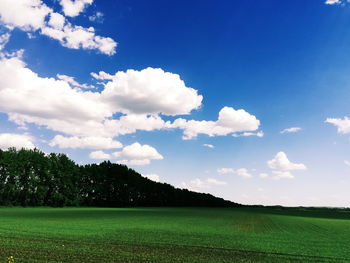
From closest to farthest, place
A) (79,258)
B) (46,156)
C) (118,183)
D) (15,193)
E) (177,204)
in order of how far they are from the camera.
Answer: (79,258) < (15,193) < (46,156) < (118,183) < (177,204)

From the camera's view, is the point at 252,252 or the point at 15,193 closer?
the point at 252,252

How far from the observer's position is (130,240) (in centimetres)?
2745

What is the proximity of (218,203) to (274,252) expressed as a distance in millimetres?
152338

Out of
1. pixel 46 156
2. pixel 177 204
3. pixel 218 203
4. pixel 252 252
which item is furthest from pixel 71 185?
pixel 252 252

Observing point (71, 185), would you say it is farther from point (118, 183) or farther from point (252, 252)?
point (252, 252)

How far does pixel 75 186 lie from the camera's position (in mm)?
123875

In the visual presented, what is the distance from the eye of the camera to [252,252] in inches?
933

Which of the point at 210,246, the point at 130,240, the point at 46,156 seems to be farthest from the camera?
the point at 46,156

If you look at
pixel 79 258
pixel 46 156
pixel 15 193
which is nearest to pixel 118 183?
pixel 46 156

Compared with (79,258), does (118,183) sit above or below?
above

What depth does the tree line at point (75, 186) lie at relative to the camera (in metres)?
103

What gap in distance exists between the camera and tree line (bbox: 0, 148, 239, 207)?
103 metres

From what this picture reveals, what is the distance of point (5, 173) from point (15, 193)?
744 centimetres

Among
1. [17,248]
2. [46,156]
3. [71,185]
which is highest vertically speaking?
[46,156]
